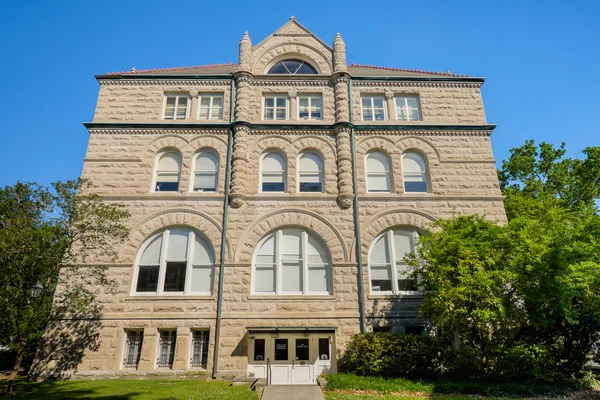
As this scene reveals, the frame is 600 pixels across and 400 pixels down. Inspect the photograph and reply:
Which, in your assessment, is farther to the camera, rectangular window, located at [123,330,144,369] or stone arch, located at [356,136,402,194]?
stone arch, located at [356,136,402,194]

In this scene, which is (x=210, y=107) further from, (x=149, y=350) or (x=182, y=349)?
(x=149, y=350)

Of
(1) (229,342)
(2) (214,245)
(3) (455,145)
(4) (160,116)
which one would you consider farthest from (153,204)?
(3) (455,145)

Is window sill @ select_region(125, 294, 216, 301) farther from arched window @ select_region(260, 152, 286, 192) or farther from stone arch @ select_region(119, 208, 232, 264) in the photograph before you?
arched window @ select_region(260, 152, 286, 192)

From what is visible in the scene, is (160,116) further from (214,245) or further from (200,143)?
(214,245)

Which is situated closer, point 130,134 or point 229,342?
point 229,342

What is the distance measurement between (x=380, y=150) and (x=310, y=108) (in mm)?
4431

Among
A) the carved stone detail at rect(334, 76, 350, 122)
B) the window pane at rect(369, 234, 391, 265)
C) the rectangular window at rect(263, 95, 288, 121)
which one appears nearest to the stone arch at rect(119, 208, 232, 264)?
the rectangular window at rect(263, 95, 288, 121)

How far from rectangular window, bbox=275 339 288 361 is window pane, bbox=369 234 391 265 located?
5.26 m

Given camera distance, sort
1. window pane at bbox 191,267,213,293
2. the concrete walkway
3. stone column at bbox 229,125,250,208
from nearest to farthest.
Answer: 1. the concrete walkway
2. window pane at bbox 191,267,213,293
3. stone column at bbox 229,125,250,208

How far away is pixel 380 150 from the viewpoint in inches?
725

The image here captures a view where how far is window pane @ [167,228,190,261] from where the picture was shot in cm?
1611

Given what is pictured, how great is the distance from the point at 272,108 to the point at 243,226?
22.7 feet

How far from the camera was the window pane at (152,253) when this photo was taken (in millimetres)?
16031

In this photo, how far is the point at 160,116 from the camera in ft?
61.2
